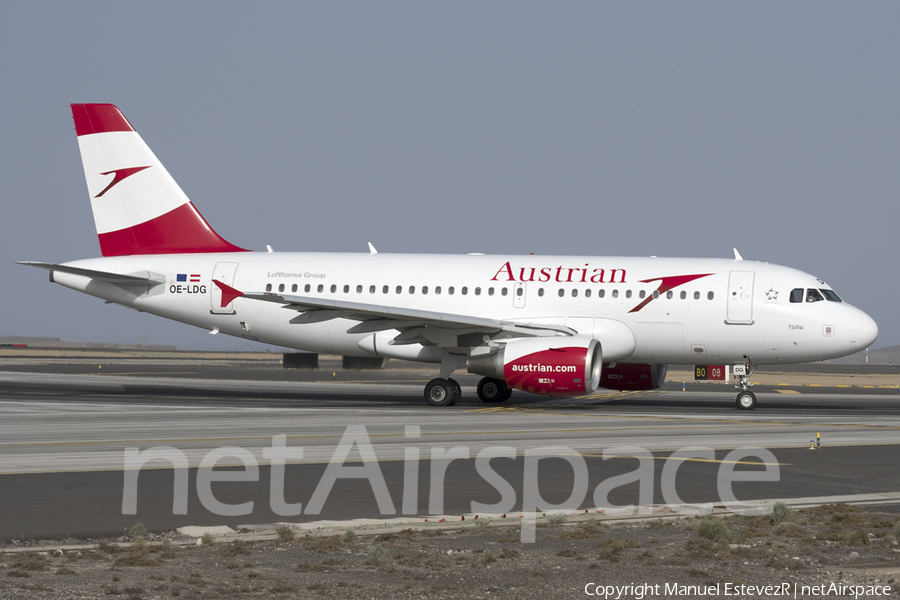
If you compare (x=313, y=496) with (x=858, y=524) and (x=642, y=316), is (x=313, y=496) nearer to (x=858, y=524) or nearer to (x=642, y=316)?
(x=858, y=524)

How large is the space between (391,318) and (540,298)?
4.52 m

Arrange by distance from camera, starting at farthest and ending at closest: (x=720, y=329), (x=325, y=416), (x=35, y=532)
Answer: (x=720, y=329), (x=325, y=416), (x=35, y=532)

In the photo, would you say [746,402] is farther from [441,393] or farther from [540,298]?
[441,393]

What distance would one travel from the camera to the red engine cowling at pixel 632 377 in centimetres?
2726

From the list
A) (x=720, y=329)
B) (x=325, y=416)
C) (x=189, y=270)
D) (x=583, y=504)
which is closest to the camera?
(x=583, y=504)

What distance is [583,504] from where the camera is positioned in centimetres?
1012

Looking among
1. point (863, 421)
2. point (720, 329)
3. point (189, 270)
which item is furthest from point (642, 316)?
point (189, 270)

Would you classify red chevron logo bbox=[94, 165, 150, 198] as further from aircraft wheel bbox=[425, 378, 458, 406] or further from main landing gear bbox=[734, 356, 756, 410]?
main landing gear bbox=[734, 356, 756, 410]

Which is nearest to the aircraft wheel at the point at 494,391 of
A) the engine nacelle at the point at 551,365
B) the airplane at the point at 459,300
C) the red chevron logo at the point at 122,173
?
the airplane at the point at 459,300

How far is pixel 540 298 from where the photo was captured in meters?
26.0

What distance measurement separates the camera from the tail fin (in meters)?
29.3

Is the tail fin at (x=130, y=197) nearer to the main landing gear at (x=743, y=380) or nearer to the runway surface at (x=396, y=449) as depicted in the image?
the runway surface at (x=396, y=449)

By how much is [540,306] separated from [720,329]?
5002mm
